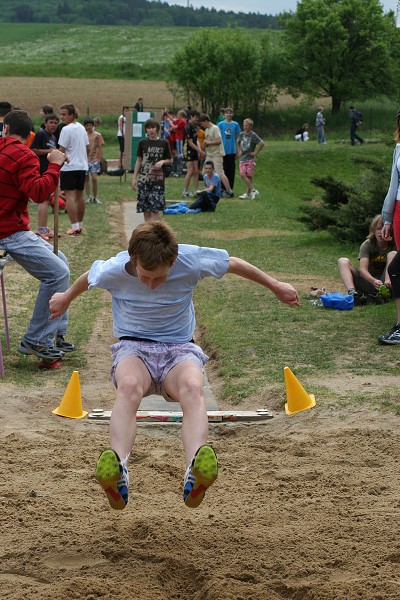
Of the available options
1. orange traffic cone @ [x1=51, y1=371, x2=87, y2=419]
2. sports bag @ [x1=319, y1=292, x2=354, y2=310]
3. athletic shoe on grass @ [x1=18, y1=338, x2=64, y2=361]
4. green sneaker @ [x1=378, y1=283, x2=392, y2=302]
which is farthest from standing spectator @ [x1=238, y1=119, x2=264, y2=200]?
orange traffic cone @ [x1=51, y1=371, x2=87, y2=419]

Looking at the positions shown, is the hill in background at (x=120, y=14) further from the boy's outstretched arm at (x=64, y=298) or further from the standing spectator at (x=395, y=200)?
the boy's outstretched arm at (x=64, y=298)

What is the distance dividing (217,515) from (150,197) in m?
12.1

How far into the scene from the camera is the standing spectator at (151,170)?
54.0 ft

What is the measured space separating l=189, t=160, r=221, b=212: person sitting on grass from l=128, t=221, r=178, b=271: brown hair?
15.9 metres

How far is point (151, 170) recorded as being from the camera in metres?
16.6

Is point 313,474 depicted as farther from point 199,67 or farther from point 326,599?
point 199,67

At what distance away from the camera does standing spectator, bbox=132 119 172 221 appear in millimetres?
16469

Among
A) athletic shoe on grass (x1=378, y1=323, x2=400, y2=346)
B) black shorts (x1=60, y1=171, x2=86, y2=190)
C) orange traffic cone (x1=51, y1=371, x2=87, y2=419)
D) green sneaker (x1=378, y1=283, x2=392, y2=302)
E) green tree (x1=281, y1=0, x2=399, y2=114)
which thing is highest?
orange traffic cone (x1=51, y1=371, x2=87, y2=419)

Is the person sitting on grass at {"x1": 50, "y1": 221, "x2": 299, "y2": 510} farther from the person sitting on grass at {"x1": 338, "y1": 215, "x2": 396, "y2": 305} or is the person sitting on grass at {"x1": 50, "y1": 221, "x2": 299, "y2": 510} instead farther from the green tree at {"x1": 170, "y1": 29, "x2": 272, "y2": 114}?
the green tree at {"x1": 170, "y1": 29, "x2": 272, "y2": 114}

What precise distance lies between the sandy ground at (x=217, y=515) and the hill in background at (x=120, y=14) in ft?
534

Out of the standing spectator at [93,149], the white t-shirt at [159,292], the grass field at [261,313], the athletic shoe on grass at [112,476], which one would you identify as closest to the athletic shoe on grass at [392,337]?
the grass field at [261,313]

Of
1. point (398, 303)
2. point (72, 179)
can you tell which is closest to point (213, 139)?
point (72, 179)

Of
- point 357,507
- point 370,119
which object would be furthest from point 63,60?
point 357,507

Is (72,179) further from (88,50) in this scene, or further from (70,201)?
(88,50)
